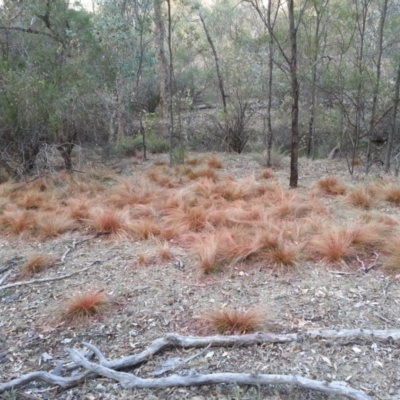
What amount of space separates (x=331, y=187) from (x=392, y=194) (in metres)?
0.74

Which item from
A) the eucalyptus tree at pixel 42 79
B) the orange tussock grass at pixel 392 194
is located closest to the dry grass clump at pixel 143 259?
the orange tussock grass at pixel 392 194

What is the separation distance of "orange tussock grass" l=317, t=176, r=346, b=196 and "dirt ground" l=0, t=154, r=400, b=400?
2143 mm

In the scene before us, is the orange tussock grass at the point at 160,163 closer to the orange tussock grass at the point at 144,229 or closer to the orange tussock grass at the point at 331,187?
the orange tussock grass at the point at 331,187

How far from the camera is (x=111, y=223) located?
394 cm

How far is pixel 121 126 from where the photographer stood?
7.68m

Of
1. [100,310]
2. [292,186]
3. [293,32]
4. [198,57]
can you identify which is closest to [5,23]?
[293,32]

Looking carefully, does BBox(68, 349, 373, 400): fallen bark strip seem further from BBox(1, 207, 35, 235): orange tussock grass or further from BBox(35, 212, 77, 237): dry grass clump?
BBox(1, 207, 35, 235): orange tussock grass

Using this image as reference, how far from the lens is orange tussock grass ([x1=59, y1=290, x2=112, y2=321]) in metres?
2.55

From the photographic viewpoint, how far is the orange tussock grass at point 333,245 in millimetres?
3068

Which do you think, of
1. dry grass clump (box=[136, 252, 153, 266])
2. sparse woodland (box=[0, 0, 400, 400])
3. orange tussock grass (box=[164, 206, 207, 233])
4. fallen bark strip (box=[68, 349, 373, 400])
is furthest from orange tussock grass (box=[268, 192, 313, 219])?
fallen bark strip (box=[68, 349, 373, 400])

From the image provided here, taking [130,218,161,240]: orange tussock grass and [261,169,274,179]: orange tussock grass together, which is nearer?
[130,218,161,240]: orange tussock grass

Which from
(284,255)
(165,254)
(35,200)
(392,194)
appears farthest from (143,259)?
(392,194)

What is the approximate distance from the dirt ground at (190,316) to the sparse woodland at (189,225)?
0.04ft

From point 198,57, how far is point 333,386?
1239 cm
